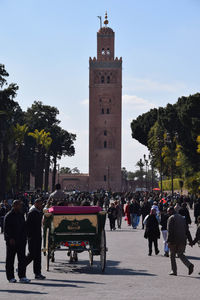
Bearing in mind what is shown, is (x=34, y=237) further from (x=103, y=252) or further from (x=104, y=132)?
(x=104, y=132)

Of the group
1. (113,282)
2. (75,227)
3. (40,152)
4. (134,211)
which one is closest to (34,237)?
(75,227)

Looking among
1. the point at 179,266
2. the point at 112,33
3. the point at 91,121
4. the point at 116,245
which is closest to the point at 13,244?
the point at 179,266

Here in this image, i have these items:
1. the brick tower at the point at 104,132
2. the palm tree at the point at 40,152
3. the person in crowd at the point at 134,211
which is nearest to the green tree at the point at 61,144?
the brick tower at the point at 104,132

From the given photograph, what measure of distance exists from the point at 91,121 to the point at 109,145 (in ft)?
17.8

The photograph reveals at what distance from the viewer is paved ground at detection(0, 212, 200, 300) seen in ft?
33.7

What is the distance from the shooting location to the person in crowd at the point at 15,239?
11.8 m

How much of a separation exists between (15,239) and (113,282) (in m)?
1.88

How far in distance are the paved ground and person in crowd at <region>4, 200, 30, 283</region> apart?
10.6 inches

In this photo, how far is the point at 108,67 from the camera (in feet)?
404

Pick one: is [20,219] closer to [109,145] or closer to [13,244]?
[13,244]

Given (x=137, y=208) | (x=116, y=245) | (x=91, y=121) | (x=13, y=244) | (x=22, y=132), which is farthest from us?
(x=91, y=121)

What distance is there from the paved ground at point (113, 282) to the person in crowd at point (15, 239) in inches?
10.6

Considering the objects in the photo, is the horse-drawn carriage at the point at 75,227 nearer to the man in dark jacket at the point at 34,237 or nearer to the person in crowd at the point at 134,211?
the man in dark jacket at the point at 34,237

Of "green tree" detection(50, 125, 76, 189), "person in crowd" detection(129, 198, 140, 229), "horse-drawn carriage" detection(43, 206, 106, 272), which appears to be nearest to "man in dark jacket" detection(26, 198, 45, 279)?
"horse-drawn carriage" detection(43, 206, 106, 272)
